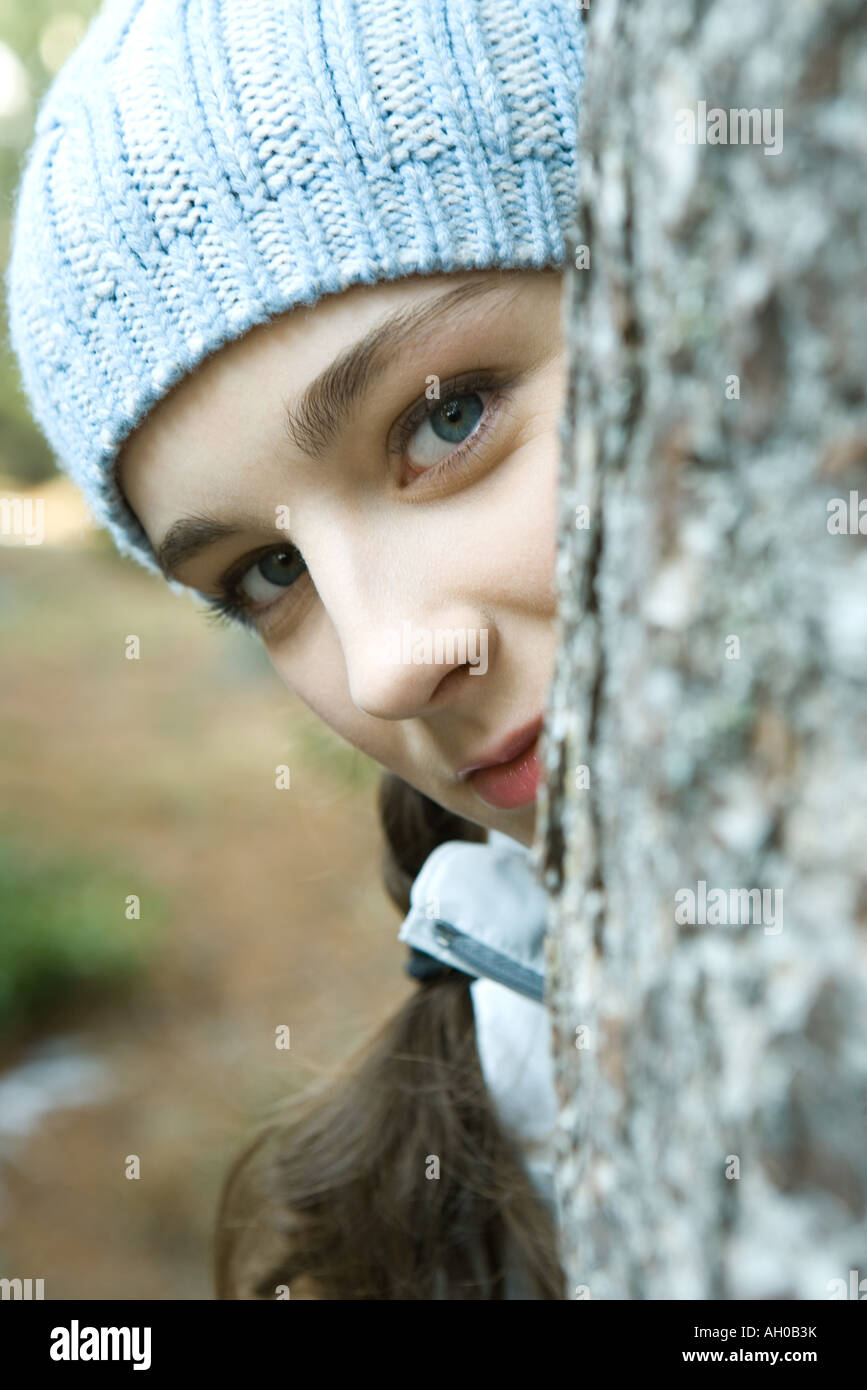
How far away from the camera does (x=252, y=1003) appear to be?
4.95 m

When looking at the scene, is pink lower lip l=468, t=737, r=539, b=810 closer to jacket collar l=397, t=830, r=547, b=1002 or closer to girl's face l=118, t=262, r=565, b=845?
girl's face l=118, t=262, r=565, b=845

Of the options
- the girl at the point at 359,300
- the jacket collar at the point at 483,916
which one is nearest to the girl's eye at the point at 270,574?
the girl at the point at 359,300

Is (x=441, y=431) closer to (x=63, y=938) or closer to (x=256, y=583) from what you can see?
(x=256, y=583)

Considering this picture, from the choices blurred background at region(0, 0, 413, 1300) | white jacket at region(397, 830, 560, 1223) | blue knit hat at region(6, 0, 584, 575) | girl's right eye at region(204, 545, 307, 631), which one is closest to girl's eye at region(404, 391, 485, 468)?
blue knit hat at region(6, 0, 584, 575)

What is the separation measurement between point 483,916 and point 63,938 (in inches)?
143

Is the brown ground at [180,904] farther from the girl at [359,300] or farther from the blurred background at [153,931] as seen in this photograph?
the girl at [359,300]

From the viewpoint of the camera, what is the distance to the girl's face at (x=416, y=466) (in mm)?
1243

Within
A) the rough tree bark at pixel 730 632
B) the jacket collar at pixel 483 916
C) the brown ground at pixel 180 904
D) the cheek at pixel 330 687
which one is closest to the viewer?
the rough tree bark at pixel 730 632

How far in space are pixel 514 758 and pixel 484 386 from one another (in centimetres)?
41

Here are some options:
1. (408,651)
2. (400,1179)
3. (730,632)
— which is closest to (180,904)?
(400,1179)

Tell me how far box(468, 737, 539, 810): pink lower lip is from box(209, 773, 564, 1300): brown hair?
1.90 feet

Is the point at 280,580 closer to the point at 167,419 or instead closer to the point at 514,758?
the point at 167,419

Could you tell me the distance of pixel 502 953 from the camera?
63.6 inches

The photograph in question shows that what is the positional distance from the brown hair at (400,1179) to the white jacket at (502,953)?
34mm
